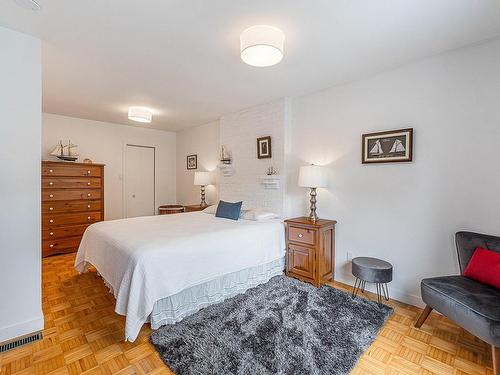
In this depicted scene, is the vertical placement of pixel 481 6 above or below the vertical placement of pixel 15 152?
above

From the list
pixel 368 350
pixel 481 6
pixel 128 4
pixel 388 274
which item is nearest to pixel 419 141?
pixel 481 6

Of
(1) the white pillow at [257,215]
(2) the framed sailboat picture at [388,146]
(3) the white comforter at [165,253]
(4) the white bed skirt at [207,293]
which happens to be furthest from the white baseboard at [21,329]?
(2) the framed sailboat picture at [388,146]

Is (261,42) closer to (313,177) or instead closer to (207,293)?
(313,177)

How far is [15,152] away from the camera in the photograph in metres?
1.92

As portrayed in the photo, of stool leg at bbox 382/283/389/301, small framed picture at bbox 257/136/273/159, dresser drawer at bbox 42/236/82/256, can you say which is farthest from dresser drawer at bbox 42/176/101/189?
stool leg at bbox 382/283/389/301

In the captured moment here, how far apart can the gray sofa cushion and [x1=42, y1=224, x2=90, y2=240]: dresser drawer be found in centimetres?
489

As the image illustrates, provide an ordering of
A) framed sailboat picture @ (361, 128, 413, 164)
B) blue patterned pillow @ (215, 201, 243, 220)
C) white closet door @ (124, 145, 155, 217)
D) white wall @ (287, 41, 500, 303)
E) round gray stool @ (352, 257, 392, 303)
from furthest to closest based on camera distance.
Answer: white closet door @ (124, 145, 155, 217)
blue patterned pillow @ (215, 201, 243, 220)
framed sailboat picture @ (361, 128, 413, 164)
round gray stool @ (352, 257, 392, 303)
white wall @ (287, 41, 500, 303)

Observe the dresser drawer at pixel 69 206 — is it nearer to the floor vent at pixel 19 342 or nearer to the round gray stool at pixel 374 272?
the floor vent at pixel 19 342

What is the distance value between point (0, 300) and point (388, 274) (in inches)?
130

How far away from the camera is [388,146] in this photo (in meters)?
2.63

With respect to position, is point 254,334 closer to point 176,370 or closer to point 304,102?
point 176,370

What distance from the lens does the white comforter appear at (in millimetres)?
1961

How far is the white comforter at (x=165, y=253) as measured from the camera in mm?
1961

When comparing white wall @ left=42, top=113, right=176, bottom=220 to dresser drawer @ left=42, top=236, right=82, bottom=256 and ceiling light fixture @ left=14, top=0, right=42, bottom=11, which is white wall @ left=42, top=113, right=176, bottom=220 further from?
ceiling light fixture @ left=14, top=0, right=42, bottom=11
